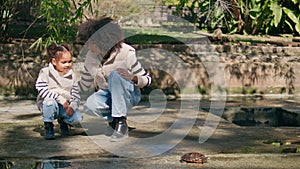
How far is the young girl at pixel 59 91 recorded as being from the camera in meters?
4.97

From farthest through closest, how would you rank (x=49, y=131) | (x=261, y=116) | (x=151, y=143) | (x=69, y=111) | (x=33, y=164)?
(x=261, y=116) → (x=69, y=111) → (x=49, y=131) → (x=151, y=143) → (x=33, y=164)

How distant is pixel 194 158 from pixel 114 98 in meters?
1.06

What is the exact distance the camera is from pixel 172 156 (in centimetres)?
427

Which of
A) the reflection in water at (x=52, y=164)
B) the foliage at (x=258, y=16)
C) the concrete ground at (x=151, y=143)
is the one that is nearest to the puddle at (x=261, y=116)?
the concrete ground at (x=151, y=143)

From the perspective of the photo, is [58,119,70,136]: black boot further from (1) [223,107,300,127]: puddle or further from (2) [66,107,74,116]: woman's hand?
(1) [223,107,300,127]: puddle

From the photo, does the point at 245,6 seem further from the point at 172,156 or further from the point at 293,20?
the point at 172,156

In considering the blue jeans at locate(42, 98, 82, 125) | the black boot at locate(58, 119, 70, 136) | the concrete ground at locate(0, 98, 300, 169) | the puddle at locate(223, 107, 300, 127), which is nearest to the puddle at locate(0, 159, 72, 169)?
the concrete ground at locate(0, 98, 300, 169)

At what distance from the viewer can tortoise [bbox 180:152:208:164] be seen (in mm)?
4102

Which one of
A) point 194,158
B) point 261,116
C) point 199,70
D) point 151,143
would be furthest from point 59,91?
point 199,70

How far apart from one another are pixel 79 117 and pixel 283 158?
1.72 metres

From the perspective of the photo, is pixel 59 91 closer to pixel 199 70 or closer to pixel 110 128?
pixel 110 128

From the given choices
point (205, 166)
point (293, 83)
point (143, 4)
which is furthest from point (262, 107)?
point (143, 4)

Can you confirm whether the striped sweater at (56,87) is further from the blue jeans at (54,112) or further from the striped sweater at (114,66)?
the striped sweater at (114,66)

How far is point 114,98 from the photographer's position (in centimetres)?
494
